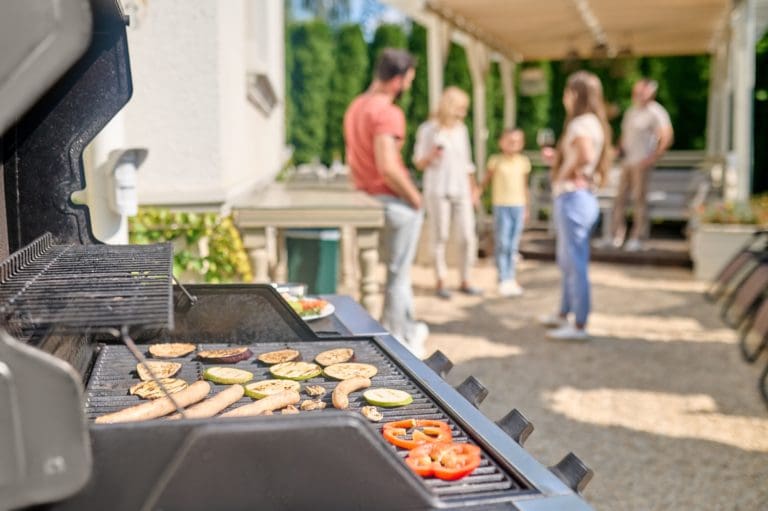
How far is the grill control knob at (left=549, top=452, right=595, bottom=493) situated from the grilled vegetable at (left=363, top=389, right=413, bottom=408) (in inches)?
12.5

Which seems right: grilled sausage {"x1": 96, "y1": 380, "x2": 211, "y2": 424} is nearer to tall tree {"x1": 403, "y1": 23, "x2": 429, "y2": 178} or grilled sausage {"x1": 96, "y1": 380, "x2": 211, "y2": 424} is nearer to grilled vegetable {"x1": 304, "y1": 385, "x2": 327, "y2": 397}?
grilled vegetable {"x1": 304, "y1": 385, "x2": 327, "y2": 397}

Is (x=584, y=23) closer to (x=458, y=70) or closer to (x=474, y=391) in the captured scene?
(x=458, y=70)

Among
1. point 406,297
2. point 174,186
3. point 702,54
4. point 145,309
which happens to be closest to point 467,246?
point 406,297

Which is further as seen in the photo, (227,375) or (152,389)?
(227,375)

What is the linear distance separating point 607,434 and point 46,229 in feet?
9.46

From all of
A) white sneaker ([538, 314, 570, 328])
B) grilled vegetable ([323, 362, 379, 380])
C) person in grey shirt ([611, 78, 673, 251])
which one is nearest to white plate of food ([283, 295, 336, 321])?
grilled vegetable ([323, 362, 379, 380])

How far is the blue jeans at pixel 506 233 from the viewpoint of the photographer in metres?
7.87

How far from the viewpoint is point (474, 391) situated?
2.01m

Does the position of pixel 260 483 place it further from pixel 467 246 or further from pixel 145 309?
pixel 467 246

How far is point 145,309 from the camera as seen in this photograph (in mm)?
1292

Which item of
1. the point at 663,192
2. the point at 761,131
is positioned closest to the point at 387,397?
the point at 663,192

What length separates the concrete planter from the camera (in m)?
8.42

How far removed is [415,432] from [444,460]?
0.47 feet

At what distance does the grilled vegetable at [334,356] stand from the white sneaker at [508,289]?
595 centimetres
